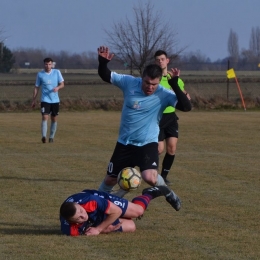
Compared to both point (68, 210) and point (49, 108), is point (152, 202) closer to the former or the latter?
point (68, 210)

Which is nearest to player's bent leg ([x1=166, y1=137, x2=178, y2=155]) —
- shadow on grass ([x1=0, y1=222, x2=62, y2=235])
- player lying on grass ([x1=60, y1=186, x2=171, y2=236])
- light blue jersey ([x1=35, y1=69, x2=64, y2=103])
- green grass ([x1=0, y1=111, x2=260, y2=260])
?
green grass ([x1=0, y1=111, x2=260, y2=260])

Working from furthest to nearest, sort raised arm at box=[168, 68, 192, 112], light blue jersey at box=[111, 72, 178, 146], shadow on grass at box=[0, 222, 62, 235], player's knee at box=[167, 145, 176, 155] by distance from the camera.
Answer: player's knee at box=[167, 145, 176, 155] < light blue jersey at box=[111, 72, 178, 146] < raised arm at box=[168, 68, 192, 112] < shadow on grass at box=[0, 222, 62, 235]

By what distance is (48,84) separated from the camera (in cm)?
1720

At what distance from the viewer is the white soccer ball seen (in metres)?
7.55

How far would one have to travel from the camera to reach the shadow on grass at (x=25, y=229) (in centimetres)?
738

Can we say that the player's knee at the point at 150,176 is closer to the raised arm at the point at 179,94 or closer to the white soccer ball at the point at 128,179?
the white soccer ball at the point at 128,179

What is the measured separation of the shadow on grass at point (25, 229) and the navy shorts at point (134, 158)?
910mm

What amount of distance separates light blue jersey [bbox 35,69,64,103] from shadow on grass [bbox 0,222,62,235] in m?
9.52

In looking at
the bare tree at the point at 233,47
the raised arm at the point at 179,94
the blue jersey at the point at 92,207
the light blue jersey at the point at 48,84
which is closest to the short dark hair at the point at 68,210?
the blue jersey at the point at 92,207

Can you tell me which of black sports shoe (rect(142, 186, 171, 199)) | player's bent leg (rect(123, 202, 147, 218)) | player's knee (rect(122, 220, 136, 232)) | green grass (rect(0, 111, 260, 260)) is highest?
black sports shoe (rect(142, 186, 171, 199))

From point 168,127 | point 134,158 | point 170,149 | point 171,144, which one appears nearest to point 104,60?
point 134,158

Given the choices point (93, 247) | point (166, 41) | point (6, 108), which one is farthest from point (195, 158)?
point (166, 41)

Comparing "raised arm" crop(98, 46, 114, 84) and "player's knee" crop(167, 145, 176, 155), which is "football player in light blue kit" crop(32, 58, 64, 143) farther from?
"raised arm" crop(98, 46, 114, 84)

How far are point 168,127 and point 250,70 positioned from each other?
74.8 m
